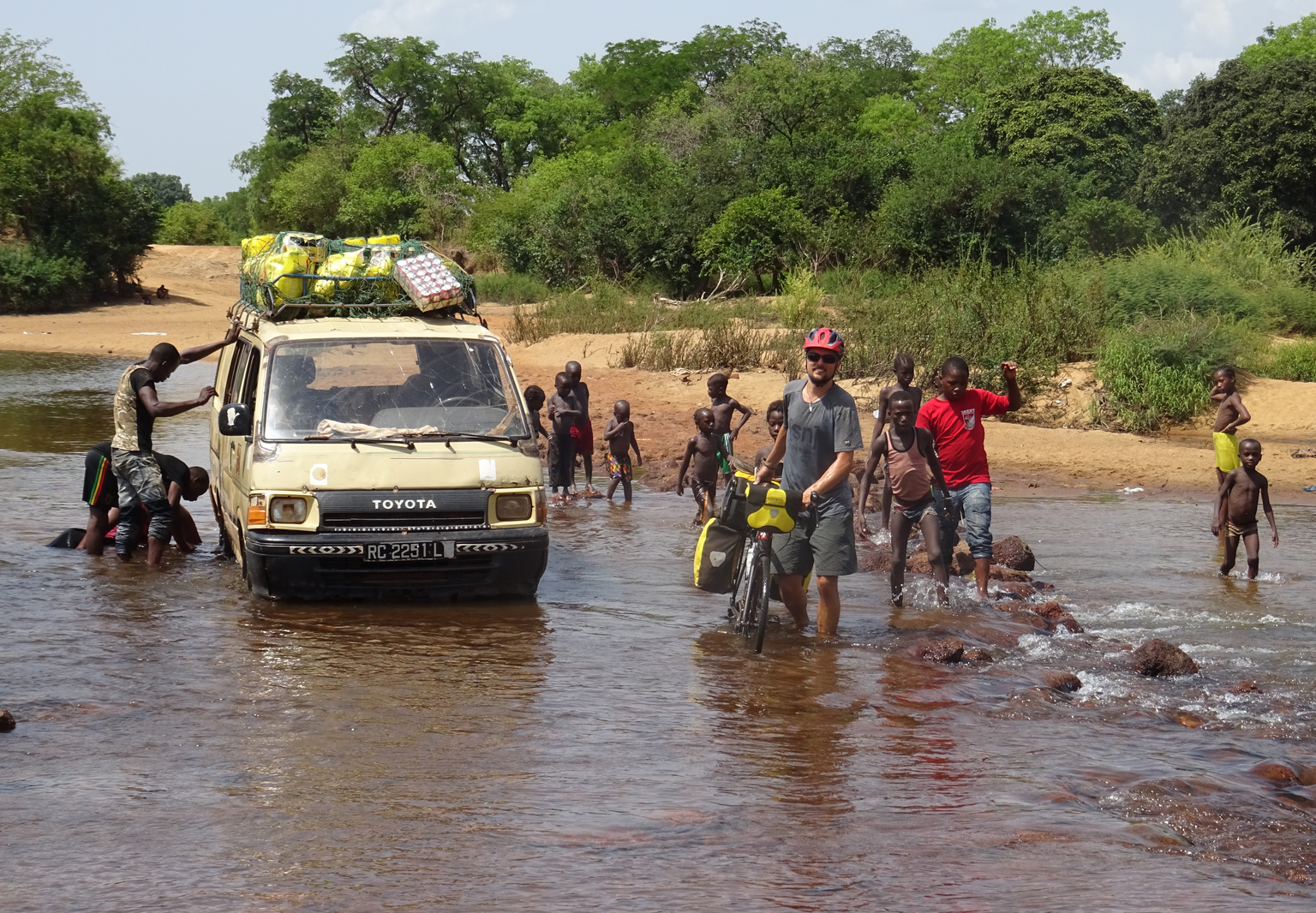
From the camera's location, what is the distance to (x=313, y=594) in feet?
27.8

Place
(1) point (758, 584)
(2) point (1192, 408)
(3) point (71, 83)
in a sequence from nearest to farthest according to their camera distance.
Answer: (1) point (758, 584), (2) point (1192, 408), (3) point (71, 83)

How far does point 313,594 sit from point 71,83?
51281 mm

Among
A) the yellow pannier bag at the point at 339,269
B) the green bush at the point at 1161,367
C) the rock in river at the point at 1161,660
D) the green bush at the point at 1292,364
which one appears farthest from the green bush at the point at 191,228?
the rock in river at the point at 1161,660

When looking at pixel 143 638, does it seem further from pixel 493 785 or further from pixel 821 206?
pixel 821 206

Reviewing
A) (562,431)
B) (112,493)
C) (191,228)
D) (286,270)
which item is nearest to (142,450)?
(112,493)

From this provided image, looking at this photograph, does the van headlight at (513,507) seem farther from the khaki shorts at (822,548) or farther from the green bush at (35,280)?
the green bush at (35,280)

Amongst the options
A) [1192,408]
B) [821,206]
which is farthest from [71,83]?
[1192,408]

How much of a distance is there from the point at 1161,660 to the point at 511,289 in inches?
1447

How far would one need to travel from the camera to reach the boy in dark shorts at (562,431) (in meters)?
13.2

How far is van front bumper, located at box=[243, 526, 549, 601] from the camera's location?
8.10m

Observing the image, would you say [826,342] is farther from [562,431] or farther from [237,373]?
[562,431]

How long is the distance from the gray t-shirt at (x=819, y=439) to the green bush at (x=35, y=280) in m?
38.7

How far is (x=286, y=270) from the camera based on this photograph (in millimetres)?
9555

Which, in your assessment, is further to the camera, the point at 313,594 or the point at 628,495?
the point at 628,495
